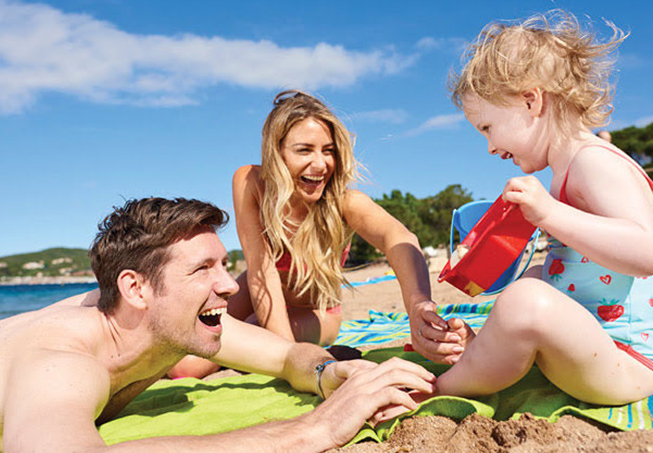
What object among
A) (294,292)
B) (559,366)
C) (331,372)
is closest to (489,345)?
(559,366)

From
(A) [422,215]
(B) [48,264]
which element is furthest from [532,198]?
(B) [48,264]

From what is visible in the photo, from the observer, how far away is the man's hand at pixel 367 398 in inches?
74.3

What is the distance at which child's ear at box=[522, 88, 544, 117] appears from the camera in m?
2.14

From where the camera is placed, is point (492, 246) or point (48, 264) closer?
point (492, 246)

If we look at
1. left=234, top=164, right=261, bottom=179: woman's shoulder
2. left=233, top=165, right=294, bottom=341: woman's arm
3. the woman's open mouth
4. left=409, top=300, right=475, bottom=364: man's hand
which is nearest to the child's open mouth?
left=409, top=300, right=475, bottom=364: man's hand

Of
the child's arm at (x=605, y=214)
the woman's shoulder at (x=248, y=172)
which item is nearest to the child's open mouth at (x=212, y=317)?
the child's arm at (x=605, y=214)

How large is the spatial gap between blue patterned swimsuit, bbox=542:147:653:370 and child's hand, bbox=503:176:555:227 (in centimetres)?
33

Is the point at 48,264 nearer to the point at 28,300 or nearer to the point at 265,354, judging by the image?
the point at 28,300

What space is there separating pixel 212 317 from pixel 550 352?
→ 1.45 m

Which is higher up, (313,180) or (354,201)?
(313,180)

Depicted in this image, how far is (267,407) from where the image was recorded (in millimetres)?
2494

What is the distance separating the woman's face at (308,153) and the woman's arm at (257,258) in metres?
0.35

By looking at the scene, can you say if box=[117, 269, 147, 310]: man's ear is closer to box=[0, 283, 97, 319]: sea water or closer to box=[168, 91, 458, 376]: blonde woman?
box=[168, 91, 458, 376]: blonde woman

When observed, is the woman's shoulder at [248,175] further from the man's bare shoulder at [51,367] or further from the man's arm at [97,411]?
the man's arm at [97,411]
